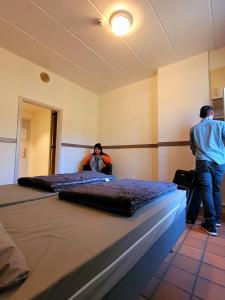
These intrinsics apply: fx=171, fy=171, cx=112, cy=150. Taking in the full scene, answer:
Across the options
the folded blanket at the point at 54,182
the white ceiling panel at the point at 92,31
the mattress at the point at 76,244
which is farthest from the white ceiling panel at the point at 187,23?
the mattress at the point at 76,244

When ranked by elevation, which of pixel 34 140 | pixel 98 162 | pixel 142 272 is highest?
pixel 34 140

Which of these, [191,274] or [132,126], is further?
[132,126]

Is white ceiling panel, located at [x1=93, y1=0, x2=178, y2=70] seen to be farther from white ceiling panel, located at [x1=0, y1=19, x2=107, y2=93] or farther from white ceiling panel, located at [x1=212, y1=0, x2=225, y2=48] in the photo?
white ceiling panel, located at [x1=0, y1=19, x2=107, y2=93]

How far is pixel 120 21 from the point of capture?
1943 millimetres

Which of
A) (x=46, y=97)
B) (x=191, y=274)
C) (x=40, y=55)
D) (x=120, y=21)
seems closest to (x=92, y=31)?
(x=120, y=21)

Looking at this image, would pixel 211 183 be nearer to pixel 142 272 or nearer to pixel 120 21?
pixel 142 272

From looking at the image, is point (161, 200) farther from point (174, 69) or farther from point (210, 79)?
point (174, 69)

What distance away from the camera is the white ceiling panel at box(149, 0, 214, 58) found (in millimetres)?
1790

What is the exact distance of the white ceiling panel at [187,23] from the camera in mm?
1790

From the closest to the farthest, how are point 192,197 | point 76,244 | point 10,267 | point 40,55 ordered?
point 10,267 → point 76,244 → point 192,197 → point 40,55

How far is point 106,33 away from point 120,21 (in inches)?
11.9

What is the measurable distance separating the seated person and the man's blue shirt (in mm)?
1841

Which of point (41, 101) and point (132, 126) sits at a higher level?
point (41, 101)

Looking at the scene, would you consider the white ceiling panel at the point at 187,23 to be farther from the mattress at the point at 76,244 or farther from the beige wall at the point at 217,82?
the mattress at the point at 76,244
